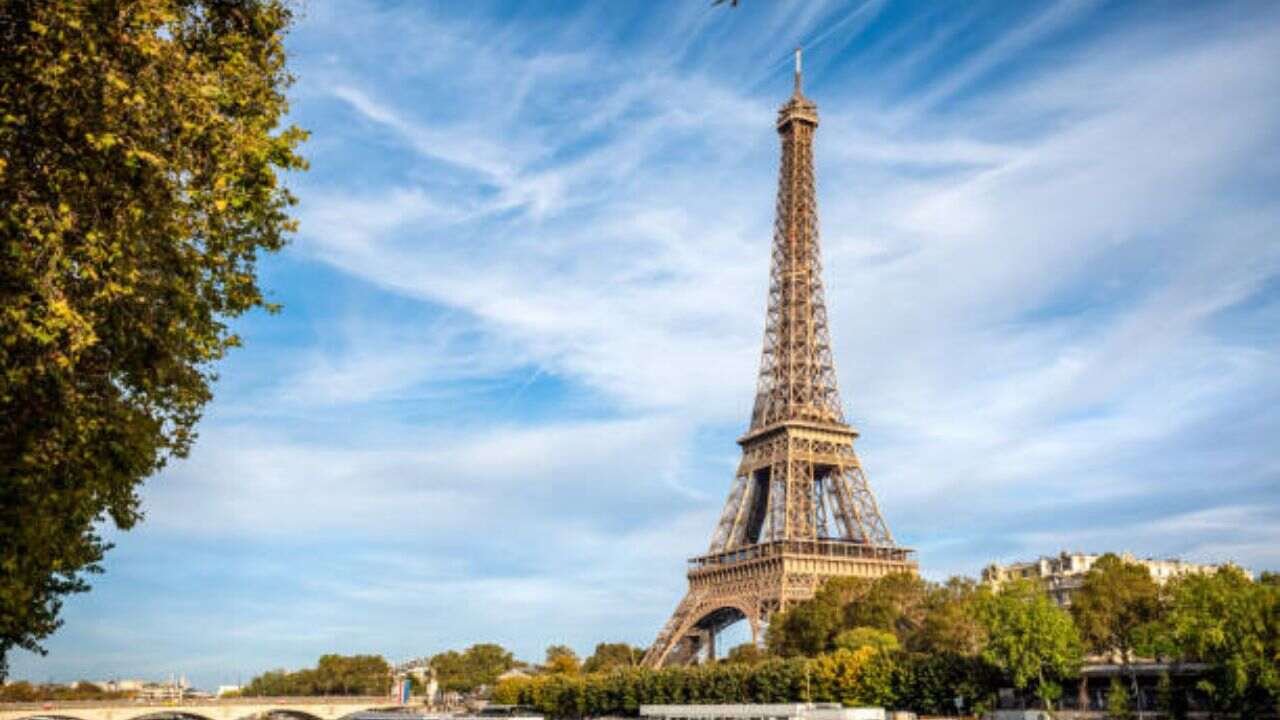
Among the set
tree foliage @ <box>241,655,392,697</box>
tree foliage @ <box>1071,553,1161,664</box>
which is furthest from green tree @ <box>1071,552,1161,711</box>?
tree foliage @ <box>241,655,392,697</box>

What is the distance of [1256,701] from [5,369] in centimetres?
5850

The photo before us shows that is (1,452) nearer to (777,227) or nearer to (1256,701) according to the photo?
(1256,701)

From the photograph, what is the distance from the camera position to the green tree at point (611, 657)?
146 m

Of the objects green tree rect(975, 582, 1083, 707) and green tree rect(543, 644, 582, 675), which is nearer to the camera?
green tree rect(975, 582, 1083, 707)

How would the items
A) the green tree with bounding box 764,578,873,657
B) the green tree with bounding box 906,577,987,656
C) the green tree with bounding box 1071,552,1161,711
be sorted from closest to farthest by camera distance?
the green tree with bounding box 1071,552,1161,711 < the green tree with bounding box 906,577,987,656 < the green tree with bounding box 764,578,873,657

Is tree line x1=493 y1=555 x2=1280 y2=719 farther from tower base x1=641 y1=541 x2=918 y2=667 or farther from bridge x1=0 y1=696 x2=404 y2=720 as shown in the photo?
bridge x1=0 y1=696 x2=404 y2=720

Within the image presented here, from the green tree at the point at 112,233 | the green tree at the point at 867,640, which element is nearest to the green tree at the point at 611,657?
the green tree at the point at 867,640

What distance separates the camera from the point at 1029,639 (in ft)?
197

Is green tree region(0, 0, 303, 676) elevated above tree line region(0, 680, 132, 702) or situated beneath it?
elevated above

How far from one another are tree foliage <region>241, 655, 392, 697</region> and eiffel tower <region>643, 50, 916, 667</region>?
77228mm

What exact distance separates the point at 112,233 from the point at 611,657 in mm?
139815

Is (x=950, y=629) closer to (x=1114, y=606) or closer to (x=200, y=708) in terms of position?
(x=1114, y=606)

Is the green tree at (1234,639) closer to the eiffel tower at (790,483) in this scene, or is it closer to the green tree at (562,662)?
the eiffel tower at (790,483)

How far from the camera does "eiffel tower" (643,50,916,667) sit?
92125 millimetres
